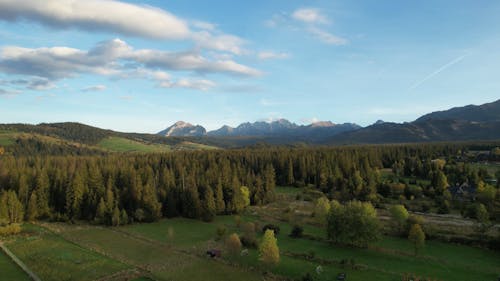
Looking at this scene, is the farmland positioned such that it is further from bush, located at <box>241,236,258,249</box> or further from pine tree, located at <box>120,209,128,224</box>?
pine tree, located at <box>120,209,128,224</box>

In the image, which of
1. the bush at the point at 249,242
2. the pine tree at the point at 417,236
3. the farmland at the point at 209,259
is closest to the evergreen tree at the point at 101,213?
the farmland at the point at 209,259

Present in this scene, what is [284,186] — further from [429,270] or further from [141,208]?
[429,270]

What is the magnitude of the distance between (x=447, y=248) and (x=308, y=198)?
171 ft

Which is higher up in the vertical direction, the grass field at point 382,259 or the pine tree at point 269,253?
the pine tree at point 269,253

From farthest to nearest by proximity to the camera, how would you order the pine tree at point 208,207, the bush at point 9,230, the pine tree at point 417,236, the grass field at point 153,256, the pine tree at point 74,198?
the pine tree at point 74,198
the pine tree at point 208,207
the bush at point 9,230
the pine tree at point 417,236
the grass field at point 153,256

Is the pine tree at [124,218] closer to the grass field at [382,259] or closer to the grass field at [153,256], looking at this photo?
the grass field at [153,256]

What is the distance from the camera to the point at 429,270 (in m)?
47.0

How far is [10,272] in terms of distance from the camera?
1881 inches

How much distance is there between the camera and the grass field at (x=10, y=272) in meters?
45.7

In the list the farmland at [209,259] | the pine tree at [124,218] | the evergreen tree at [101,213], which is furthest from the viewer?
the evergreen tree at [101,213]

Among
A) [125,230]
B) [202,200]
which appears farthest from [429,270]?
[125,230]

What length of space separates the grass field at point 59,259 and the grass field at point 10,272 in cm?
146

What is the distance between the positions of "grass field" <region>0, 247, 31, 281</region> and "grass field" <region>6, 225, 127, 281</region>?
4.80ft

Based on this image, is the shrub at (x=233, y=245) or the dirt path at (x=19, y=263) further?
the shrub at (x=233, y=245)
